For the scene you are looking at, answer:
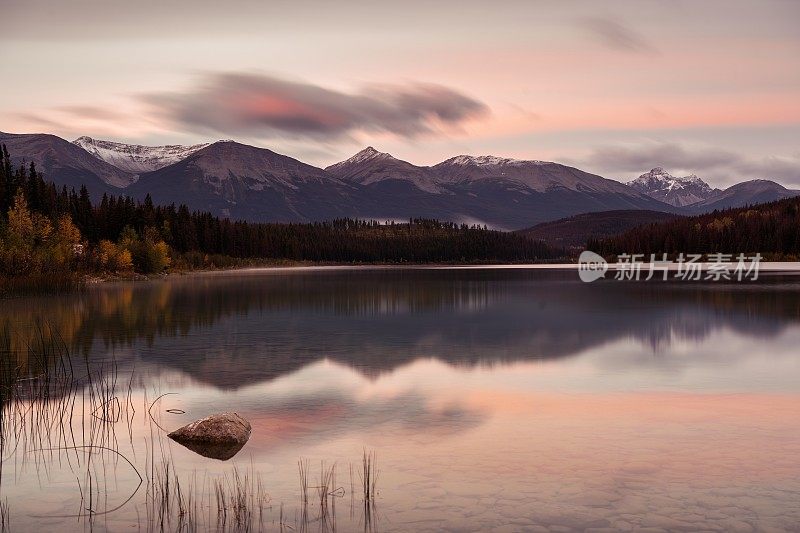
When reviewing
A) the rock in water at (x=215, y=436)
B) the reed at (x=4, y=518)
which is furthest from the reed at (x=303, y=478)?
the reed at (x=4, y=518)

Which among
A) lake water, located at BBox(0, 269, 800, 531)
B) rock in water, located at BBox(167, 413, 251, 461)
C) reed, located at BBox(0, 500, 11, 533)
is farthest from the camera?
rock in water, located at BBox(167, 413, 251, 461)

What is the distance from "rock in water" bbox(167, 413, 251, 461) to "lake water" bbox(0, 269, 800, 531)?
14.6 inches

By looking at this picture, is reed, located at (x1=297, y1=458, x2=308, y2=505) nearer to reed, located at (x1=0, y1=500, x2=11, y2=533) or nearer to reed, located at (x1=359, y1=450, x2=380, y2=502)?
reed, located at (x1=359, y1=450, x2=380, y2=502)

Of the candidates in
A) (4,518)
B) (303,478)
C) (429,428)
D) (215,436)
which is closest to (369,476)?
(303,478)

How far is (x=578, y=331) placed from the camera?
4172 centimetres

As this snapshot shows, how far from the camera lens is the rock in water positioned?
16719 mm

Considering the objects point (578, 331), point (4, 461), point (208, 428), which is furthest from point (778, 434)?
point (578, 331)

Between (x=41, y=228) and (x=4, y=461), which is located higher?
(x=41, y=228)

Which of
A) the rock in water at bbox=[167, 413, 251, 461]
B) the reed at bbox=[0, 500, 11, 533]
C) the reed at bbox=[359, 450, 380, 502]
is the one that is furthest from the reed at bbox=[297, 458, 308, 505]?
the reed at bbox=[0, 500, 11, 533]

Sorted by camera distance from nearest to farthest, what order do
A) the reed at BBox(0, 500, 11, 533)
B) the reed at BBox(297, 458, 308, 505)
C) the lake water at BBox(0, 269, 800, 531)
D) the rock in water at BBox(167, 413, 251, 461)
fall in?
the reed at BBox(0, 500, 11, 533)
the lake water at BBox(0, 269, 800, 531)
the reed at BBox(297, 458, 308, 505)
the rock in water at BBox(167, 413, 251, 461)

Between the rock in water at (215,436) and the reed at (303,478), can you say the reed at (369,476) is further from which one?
the rock in water at (215,436)

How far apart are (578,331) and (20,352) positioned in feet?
94.5

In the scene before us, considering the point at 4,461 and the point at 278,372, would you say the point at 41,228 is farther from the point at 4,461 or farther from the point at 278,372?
the point at 4,461

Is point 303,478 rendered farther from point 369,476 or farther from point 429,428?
point 429,428
